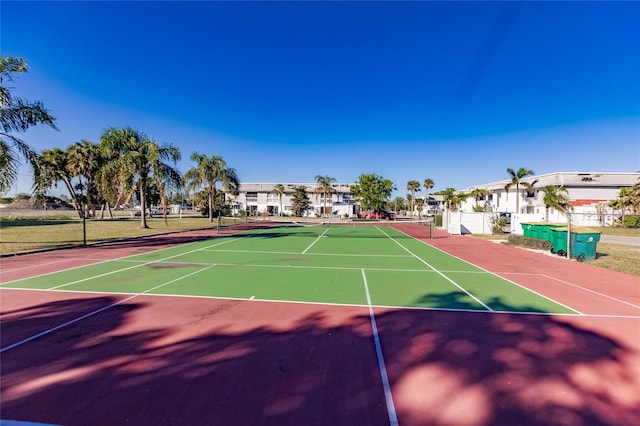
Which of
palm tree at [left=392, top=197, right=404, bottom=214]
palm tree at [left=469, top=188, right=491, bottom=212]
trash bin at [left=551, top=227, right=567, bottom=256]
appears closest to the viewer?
trash bin at [left=551, top=227, right=567, bottom=256]

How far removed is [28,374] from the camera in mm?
4691

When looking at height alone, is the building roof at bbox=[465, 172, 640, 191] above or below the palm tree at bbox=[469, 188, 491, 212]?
above

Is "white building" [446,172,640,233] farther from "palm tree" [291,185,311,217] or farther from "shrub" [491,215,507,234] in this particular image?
"palm tree" [291,185,311,217]

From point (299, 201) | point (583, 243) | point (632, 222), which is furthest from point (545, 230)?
point (299, 201)

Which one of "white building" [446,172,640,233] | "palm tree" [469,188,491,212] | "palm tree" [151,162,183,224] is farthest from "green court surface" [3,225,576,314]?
"palm tree" [469,188,491,212]

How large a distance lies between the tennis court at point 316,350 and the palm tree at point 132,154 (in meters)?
21.7

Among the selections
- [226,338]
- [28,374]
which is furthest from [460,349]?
[28,374]

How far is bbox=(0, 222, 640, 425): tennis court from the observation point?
3996mm

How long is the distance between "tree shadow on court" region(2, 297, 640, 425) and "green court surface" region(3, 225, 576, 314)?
136cm

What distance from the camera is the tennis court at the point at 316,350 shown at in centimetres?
400

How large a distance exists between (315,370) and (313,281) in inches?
229

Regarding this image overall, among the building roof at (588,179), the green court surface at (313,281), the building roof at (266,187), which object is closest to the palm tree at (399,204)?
the building roof at (266,187)

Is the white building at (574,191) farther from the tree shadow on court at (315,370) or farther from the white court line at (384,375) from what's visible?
the white court line at (384,375)

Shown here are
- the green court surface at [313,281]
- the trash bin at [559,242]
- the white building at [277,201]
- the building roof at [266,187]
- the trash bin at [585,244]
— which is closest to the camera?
the green court surface at [313,281]
